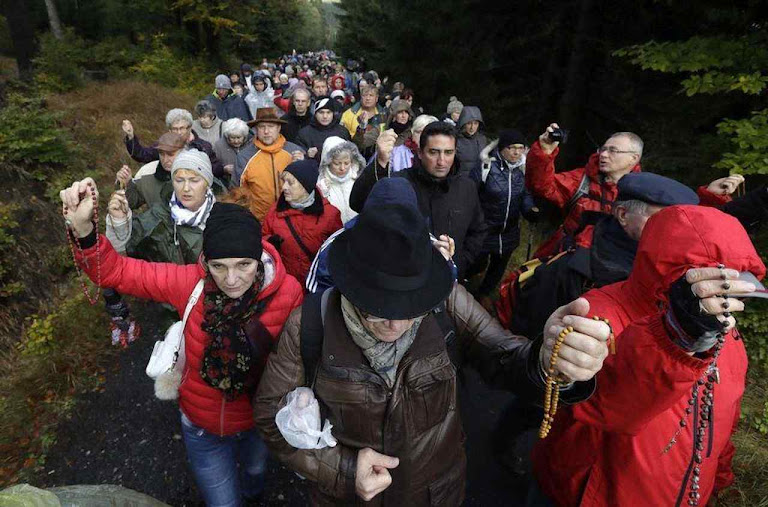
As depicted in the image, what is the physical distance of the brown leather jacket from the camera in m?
1.71

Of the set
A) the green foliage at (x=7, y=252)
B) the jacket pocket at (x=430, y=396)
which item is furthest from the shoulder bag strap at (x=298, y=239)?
the green foliage at (x=7, y=252)

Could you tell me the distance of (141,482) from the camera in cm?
335

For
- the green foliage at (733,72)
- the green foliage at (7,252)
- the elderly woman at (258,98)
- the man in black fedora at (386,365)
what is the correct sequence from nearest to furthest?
the man in black fedora at (386,365)
the green foliage at (733,72)
the green foliage at (7,252)
the elderly woman at (258,98)

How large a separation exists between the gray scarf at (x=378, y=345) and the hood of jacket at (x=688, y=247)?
Answer: 95 centimetres

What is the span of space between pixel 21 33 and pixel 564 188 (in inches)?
782

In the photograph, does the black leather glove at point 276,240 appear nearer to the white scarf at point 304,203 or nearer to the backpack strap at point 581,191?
the white scarf at point 304,203

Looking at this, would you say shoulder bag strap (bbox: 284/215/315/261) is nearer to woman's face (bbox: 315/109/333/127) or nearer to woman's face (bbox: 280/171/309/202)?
woman's face (bbox: 280/171/309/202)

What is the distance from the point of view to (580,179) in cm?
405

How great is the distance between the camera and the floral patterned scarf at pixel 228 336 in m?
2.16

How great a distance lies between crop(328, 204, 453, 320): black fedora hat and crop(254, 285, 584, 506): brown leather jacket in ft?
1.05

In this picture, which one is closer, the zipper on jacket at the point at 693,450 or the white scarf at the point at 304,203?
the zipper on jacket at the point at 693,450

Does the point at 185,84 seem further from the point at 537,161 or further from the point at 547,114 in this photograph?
the point at 537,161

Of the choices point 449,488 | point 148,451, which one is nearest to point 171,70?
point 148,451

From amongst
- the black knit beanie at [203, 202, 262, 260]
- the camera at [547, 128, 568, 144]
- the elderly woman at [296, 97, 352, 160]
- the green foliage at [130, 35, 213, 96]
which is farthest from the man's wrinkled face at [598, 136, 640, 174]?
the green foliage at [130, 35, 213, 96]
